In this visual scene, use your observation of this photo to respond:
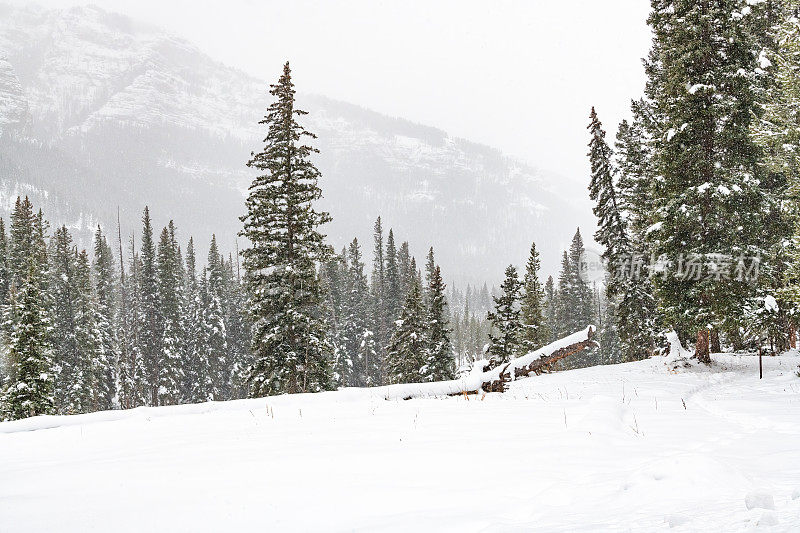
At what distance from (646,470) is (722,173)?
15008 millimetres

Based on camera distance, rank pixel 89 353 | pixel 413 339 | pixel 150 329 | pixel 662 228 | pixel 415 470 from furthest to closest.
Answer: pixel 150 329, pixel 89 353, pixel 413 339, pixel 662 228, pixel 415 470

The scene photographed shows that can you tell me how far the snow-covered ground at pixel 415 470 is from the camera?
296cm

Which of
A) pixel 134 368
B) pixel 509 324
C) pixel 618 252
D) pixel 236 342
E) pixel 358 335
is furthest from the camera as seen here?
pixel 358 335

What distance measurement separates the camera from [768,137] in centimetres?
1217

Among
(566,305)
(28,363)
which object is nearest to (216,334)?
(28,363)

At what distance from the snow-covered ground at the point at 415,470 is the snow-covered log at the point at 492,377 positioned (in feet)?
9.04

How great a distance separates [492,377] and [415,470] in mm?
8972

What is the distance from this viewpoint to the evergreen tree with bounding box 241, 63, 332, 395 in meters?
18.2

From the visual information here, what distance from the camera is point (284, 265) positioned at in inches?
708

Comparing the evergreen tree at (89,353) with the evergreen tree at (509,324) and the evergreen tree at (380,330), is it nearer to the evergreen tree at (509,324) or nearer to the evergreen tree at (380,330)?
the evergreen tree at (380,330)

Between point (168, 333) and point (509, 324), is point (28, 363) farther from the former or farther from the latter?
point (509, 324)

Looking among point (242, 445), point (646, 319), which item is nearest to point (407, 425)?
point (242, 445)

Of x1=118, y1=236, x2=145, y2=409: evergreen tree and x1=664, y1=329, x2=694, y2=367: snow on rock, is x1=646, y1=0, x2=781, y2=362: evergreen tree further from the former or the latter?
x1=118, y1=236, x2=145, y2=409: evergreen tree

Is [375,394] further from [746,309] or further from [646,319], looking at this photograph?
[646,319]
